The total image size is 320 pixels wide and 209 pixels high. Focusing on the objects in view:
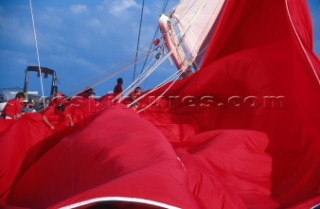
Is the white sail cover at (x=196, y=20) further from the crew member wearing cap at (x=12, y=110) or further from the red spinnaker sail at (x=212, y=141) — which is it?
the crew member wearing cap at (x=12, y=110)

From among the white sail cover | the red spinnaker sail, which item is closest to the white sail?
the white sail cover

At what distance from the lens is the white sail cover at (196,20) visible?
15.0 ft

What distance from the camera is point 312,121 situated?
289 centimetres

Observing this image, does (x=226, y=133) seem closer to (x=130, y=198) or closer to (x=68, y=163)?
(x=68, y=163)

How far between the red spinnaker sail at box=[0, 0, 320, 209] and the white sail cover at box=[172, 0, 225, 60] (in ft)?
1.83

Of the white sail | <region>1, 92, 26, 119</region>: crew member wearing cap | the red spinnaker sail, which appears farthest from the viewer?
the white sail

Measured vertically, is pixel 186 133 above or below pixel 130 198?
above

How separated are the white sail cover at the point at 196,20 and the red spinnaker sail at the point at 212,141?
0.56m

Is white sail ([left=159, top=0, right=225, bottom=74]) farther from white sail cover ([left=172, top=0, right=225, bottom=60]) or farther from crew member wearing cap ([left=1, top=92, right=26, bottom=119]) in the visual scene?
crew member wearing cap ([left=1, top=92, right=26, bottom=119])

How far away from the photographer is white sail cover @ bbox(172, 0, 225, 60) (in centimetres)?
457

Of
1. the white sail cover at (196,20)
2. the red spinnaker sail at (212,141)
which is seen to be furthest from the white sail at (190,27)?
the red spinnaker sail at (212,141)

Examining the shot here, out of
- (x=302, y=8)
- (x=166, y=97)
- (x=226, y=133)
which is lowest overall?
(x=226, y=133)

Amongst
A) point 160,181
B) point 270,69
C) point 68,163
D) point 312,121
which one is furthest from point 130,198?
point 270,69

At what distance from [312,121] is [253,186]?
2.65 feet
